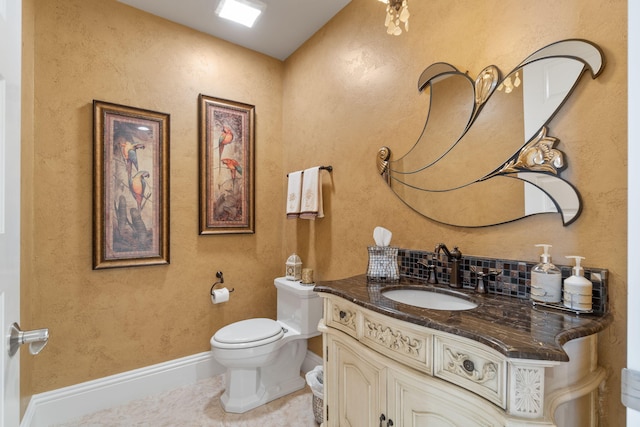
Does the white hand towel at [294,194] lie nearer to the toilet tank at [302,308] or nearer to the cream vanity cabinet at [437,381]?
the toilet tank at [302,308]

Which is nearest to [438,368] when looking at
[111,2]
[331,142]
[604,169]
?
[604,169]

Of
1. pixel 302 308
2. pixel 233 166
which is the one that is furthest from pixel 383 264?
pixel 233 166

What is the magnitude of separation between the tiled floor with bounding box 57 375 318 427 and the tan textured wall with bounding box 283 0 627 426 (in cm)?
92

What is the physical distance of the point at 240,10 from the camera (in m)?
2.08

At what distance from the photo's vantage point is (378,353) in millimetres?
1136

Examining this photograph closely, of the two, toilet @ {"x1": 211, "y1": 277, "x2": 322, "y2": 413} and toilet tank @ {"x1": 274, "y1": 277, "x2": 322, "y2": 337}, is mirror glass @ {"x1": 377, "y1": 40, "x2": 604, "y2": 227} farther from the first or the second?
toilet @ {"x1": 211, "y1": 277, "x2": 322, "y2": 413}

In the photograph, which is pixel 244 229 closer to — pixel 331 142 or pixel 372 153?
pixel 331 142

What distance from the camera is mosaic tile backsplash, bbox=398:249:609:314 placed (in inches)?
39.0

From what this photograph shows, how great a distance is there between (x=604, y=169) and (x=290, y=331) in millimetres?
1961

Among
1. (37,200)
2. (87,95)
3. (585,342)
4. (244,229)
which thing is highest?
(87,95)

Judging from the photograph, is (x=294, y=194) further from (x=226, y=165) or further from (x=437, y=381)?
(x=437, y=381)

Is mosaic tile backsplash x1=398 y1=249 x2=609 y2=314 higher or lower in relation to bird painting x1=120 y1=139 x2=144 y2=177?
lower

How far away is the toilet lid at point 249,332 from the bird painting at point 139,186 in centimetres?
109
